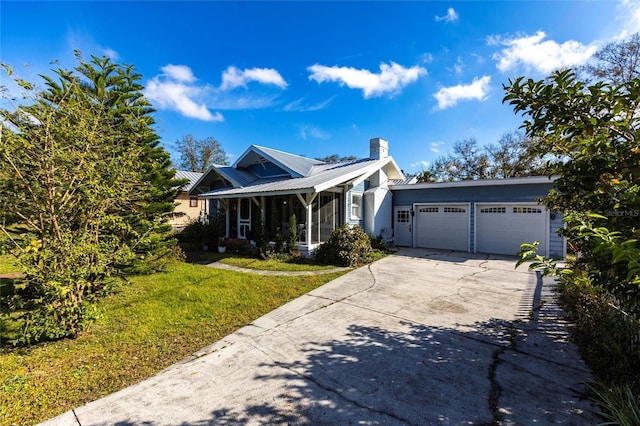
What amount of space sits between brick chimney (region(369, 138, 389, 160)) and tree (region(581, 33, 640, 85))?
578 inches

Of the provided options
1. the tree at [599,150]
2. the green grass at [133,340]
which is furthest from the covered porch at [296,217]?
the tree at [599,150]

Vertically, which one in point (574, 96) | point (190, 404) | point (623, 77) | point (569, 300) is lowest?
point (190, 404)

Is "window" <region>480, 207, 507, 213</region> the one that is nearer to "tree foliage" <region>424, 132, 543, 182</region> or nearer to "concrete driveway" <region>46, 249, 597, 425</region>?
"concrete driveway" <region>46, 249, 597, 425</region>

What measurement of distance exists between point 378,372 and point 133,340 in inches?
165

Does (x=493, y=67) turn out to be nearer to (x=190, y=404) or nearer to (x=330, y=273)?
(x=330, y=273)

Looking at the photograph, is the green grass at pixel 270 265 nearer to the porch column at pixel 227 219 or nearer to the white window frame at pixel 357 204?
the porch column at pixel 227 219

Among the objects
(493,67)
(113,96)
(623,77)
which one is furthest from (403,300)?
(623,77)

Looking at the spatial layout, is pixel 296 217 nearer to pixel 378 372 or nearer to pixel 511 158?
pixel 378 372

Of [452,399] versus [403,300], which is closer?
[452,399]

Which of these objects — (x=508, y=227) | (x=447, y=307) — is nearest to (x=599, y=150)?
(x=447, y=307)

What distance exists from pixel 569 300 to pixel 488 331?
2.38m

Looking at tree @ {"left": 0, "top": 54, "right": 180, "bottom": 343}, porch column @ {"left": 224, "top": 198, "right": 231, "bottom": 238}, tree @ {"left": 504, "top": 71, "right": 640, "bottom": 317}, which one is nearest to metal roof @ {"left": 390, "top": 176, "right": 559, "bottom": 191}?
porch column @ {"left": 224, "top": 198, "right": 231, "bottom": 238}

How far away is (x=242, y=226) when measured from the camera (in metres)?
15.1

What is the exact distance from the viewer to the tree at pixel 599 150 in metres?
2.24
